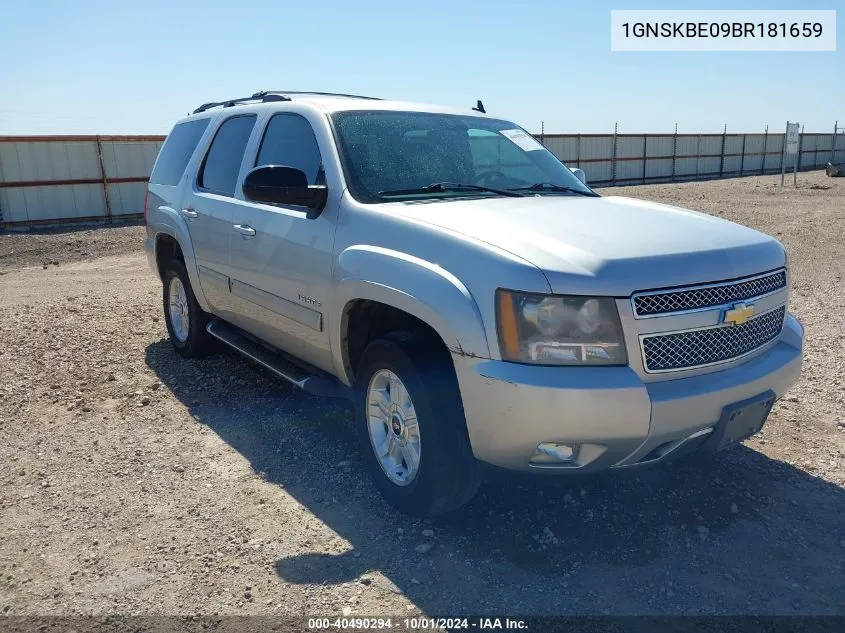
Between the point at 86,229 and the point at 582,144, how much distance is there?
68.5 ft

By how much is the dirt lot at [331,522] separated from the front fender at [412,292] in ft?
3.12

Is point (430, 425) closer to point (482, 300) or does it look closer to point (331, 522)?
point (482, 300)

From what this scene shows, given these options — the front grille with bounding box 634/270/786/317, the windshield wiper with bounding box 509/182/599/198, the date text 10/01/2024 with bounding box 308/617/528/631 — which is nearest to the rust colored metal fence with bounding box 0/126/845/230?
the windshield wiper with bounding box 509/182/599/198

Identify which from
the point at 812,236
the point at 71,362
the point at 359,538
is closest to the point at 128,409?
the point at 71,362

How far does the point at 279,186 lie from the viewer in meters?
3.64

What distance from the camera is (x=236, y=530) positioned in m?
3.41

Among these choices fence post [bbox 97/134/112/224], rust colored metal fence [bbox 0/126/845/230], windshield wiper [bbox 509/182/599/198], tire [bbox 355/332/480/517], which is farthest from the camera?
fence post [bbox 97/134/112/224]

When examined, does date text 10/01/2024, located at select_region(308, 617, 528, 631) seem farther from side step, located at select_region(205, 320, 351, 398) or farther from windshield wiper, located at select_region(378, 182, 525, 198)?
windshield wiper, located at select_region(378, 182, 525, 198)

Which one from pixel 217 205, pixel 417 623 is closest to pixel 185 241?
pixel 217 205

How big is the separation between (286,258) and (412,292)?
121 centimetres

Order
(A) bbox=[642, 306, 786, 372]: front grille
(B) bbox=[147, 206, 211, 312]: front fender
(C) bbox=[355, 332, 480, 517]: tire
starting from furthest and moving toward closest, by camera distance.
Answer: (B) bbox=[147, 206, 211, 312]: front fender → (C) bbox=[355, 332, 480, 517]: tire → (A) bbox=[642, 306, 786, 372]: front grille

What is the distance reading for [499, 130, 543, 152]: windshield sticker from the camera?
→ 4.70 metres

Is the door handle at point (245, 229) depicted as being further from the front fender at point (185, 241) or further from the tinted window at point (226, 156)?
the front fender at point (185, 241)

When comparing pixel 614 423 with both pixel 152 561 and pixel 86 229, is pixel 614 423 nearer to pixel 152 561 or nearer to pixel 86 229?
pixel 152 561
